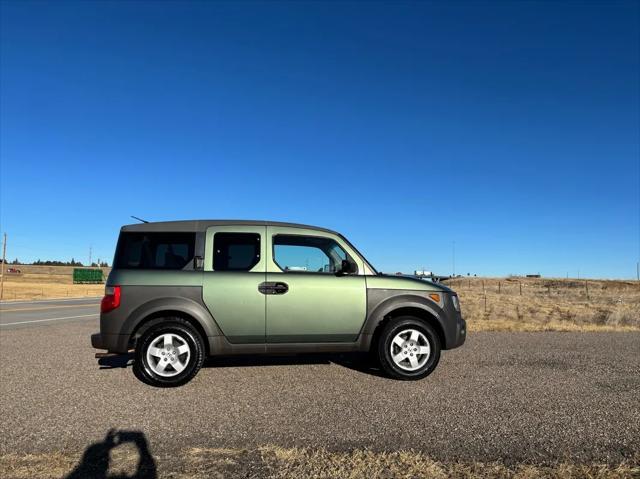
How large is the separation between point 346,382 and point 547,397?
2.22 m

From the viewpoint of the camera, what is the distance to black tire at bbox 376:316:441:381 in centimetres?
573

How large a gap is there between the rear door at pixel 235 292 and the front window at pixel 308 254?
27 centimetres

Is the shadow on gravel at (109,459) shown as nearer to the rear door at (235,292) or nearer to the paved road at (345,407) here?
the paved road at (345,407)

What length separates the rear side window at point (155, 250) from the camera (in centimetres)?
570

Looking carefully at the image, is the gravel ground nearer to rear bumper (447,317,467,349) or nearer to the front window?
rear bumper (447,317,467,349)

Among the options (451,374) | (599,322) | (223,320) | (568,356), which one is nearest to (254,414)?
(223,320)

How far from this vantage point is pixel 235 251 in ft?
19.3

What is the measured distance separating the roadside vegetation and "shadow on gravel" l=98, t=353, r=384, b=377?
2.89 metres

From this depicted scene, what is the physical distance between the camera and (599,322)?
540 inches

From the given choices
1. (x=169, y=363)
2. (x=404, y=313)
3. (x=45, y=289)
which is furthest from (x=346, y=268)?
(x=45, y=289)

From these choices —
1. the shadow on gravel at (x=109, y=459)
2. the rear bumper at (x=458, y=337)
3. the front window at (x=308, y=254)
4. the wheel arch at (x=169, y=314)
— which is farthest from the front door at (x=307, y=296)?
the shadow on gravel at (x=109, y=459)

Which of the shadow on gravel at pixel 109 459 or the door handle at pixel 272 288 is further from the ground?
the door handle at pixel 272 288

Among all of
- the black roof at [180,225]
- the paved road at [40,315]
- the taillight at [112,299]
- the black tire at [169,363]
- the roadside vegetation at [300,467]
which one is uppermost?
the black roof at [180,225]

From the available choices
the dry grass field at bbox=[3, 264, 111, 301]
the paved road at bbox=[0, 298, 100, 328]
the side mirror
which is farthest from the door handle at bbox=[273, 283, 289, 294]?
the dry grass field at bbox=[3, 264, 111, 301]
